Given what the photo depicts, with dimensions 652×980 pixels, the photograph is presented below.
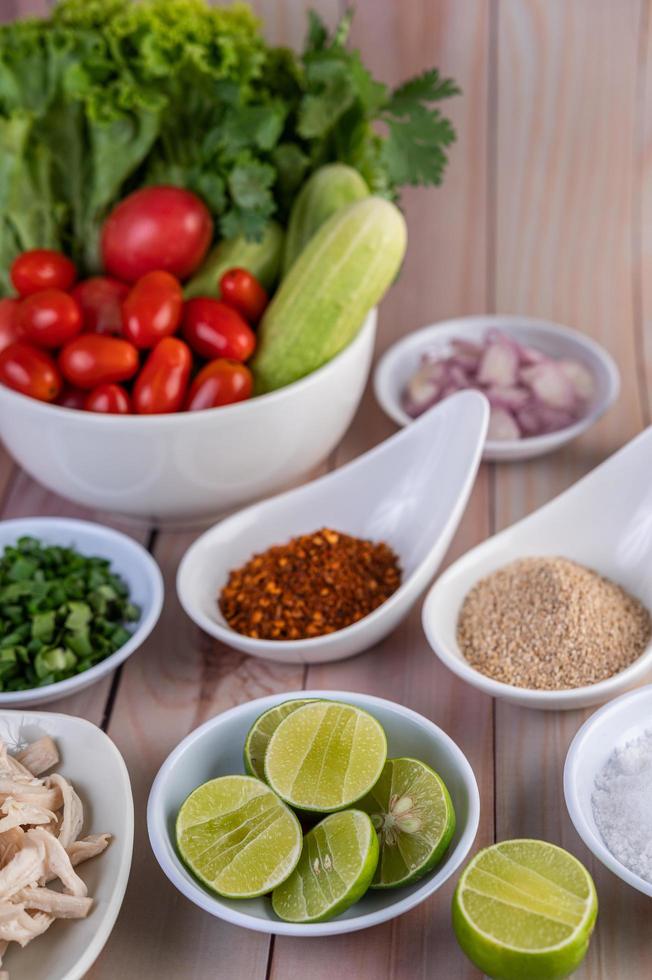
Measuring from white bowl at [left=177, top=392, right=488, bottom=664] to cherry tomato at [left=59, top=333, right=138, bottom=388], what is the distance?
0.79 ft

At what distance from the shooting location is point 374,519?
1.50 meters

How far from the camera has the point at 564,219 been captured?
87.0 inches

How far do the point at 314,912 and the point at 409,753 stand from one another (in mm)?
205

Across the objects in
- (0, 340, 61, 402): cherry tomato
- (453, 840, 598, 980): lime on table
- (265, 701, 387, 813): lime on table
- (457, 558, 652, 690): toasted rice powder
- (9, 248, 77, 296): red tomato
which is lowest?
(457, 558, 652, 690): toasted rice powder

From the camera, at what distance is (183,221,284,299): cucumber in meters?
1.65

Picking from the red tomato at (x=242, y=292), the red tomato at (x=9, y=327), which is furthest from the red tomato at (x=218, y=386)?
the red tomato at (x=9, y=327)

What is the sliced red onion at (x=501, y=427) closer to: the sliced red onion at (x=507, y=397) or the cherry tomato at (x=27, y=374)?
the sliced red onion at (x=507, y=397)

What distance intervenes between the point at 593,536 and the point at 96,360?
2.17 feet

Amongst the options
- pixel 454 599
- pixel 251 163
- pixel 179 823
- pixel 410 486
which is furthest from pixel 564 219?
pixel 179 823

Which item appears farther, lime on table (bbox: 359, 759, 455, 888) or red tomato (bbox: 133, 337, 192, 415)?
red tomato (bbox: 133, 337, 192, 415)

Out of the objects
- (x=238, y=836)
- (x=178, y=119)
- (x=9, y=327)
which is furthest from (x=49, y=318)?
(x=238, y=836)

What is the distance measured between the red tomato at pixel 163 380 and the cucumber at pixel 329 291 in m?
0.12

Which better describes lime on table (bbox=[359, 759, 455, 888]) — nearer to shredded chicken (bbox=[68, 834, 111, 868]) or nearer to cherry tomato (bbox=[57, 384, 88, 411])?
shredded chicken (bbox=[68, 834, 111, 868])

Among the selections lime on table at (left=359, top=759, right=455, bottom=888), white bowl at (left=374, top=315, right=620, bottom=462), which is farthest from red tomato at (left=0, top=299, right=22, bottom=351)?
lime on table at (left=359, top=759, right=455, bottom=888)
